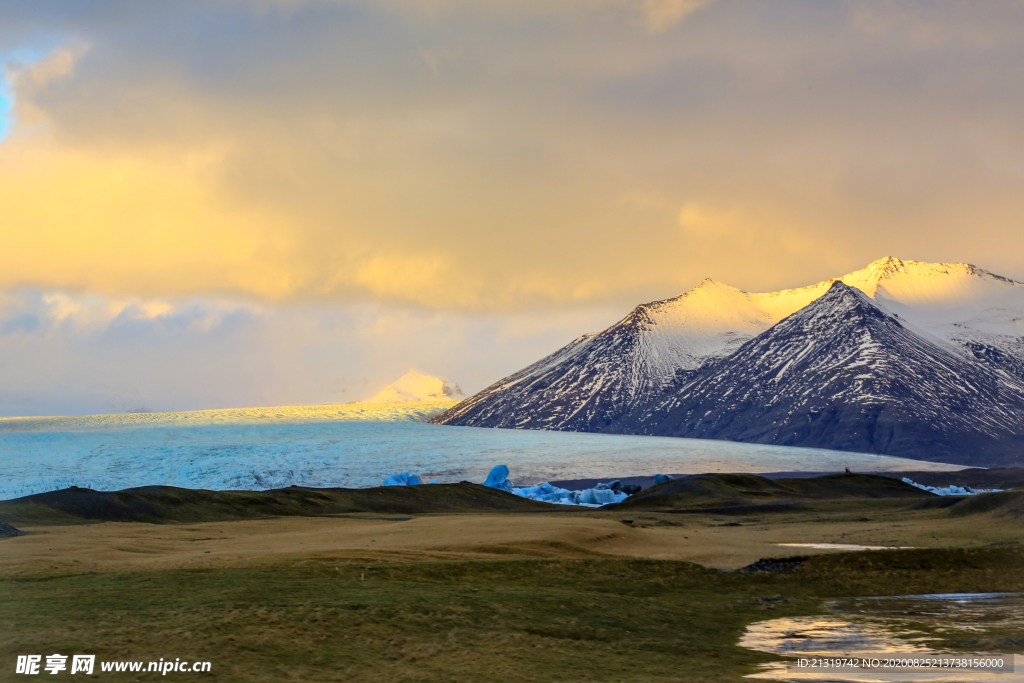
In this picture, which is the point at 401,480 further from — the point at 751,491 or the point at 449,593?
the point at 449,593

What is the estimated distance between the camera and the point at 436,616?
2136 cm

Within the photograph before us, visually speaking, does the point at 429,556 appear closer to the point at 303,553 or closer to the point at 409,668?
the point at 303,553

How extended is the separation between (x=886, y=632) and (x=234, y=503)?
165 feet

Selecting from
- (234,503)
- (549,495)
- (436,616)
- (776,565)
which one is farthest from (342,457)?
(436,616)

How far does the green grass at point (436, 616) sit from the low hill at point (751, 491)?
151 ft

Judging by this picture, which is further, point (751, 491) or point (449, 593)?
point (751, 491)

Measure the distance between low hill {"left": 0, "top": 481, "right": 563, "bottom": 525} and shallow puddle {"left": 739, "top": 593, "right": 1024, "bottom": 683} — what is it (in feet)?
141

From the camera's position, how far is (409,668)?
17.1 meters

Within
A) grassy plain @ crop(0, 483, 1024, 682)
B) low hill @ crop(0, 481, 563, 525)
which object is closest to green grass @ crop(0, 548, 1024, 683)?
grassy plain @ crop(0, 483, 1024, 682)

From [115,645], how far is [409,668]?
5.51m

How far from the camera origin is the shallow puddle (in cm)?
1752

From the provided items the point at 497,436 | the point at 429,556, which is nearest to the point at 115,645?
the point at 429,556

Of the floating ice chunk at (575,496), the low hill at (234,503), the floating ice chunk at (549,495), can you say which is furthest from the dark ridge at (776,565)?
the floating ice chunk at (549,495)

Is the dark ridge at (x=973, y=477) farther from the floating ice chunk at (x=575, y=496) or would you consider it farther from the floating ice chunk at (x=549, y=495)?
the floating ice chunk at (x=549, y=495)
